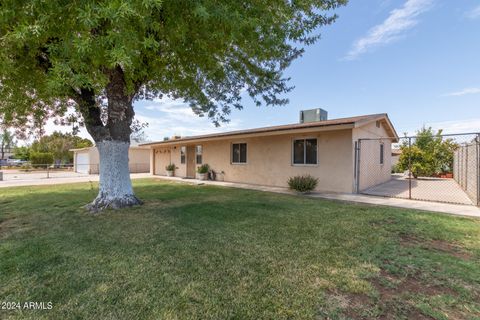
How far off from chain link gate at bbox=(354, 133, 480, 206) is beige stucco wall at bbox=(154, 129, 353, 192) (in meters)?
0.57

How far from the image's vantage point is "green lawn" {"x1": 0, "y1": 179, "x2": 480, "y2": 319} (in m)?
2.29

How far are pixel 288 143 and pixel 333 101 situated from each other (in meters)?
6.99

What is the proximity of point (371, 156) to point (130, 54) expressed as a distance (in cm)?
1157

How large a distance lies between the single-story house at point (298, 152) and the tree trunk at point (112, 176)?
644 centimetres

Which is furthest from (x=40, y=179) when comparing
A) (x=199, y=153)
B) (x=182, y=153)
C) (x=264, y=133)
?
(x=264, y=133)

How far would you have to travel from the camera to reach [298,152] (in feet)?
35.6

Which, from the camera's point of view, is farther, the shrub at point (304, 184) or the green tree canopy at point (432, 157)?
the green tree canopy at point (432, 157)

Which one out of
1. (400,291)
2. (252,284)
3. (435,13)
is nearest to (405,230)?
(400,291)

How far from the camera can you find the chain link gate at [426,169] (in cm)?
809

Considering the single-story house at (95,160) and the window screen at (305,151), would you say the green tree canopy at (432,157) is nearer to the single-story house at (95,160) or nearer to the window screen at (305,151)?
the window screen at (305,151)

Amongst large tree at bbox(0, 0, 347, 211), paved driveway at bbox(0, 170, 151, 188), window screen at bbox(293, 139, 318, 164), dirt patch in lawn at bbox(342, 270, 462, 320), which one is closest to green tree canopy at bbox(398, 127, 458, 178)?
window screen at bbox(293, 139, 318, 164)

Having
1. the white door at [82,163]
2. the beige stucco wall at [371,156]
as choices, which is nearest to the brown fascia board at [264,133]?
the beige stucco wall at [371,156]

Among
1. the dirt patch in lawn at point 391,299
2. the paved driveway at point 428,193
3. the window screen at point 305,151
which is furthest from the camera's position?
the window screen at point 305,151

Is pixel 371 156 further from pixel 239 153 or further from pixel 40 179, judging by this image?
pixel 40 179
